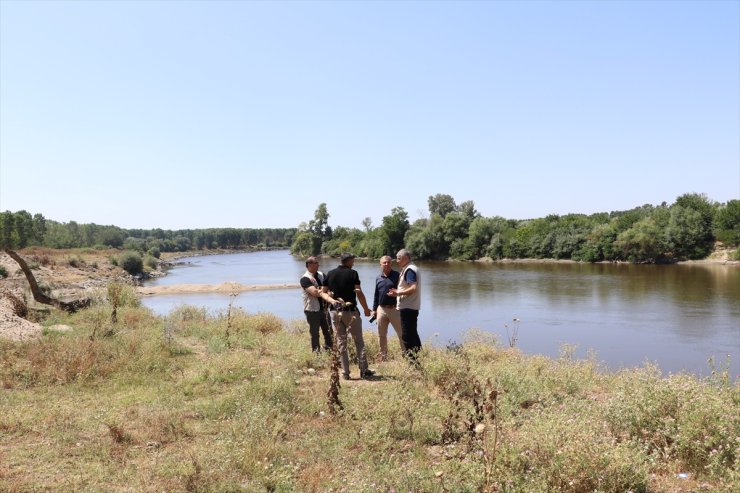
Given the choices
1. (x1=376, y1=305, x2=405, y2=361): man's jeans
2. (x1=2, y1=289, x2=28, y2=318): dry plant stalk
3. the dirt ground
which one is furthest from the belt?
(x1=2, y1=289, x2=28, y2=318): dry plant stalk

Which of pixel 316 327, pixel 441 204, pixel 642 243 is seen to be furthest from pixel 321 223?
pixel 316 327

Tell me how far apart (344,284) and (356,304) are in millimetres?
368

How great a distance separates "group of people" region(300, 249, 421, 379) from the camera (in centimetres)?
720

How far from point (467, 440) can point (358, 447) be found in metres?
1.06

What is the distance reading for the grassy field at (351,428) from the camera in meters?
3.73

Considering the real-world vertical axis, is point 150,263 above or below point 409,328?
below

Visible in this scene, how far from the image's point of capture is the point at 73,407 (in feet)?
18.9

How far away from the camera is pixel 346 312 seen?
23.7 feet

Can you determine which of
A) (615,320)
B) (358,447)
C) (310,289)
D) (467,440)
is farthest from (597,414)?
(615,320)

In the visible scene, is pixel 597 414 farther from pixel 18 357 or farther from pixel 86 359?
pixel 18 357

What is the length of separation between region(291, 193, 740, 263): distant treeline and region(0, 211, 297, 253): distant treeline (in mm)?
51191

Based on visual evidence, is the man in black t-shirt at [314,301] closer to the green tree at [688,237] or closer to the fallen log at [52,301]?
the fallen log at [52,301]

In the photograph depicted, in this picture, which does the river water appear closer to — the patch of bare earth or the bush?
the patch of bare earth

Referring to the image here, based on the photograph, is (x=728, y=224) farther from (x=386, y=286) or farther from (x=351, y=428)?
(x=351, y=428)
